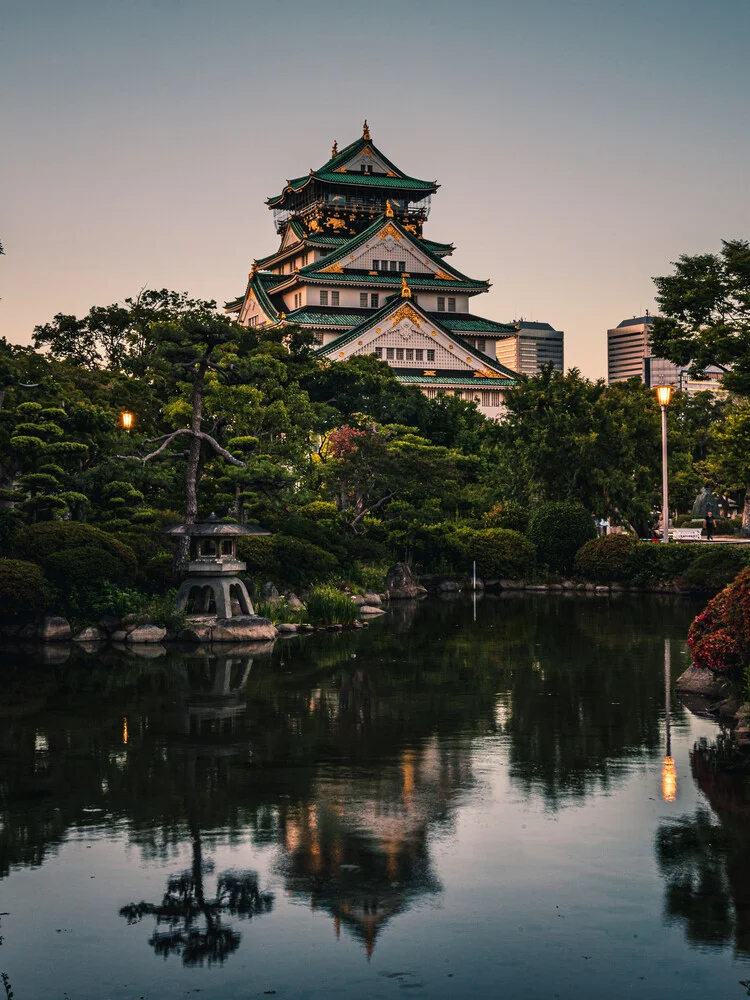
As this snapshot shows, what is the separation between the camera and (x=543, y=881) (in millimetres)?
10078

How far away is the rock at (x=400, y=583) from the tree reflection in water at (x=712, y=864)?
27.6 m

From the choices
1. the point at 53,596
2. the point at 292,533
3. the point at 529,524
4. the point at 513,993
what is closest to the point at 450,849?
the point at 513,993

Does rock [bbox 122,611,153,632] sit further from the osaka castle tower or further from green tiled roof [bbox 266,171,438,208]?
green tiled roof [bbox 266,171,438,208]

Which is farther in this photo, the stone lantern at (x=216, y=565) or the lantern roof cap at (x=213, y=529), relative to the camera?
the lantern roof cap at (x=213, y=529)

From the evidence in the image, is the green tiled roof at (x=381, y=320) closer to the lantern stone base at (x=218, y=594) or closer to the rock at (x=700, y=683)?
the lantern stone base at (x=218, y=594)

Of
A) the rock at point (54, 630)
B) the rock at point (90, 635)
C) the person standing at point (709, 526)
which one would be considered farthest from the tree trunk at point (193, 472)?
the person standing at point (709, 526)

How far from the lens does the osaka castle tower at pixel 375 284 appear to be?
224 ft

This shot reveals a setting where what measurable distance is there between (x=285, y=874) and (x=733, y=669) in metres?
9.97

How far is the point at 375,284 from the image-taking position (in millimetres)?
70938

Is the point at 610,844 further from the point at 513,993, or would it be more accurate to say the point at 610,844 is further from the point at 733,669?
the point at 733,669

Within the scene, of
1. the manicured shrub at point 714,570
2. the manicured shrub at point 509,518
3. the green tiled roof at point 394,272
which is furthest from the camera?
the green tiled roof at point 394,272

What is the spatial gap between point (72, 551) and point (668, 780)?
1761cm

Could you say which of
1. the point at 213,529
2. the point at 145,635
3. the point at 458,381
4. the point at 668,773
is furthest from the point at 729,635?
the point at 458,381

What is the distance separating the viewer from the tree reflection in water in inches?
356
